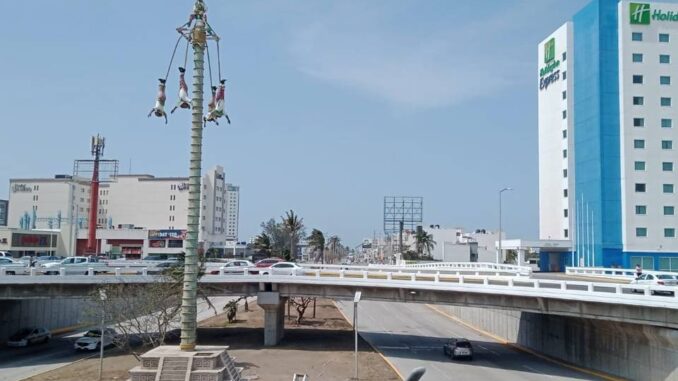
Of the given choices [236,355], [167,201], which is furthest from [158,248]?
[236,355]

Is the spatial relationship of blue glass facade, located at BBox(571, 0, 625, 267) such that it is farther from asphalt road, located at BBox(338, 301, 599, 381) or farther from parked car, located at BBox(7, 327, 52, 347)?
parked car, located at BBox(7, 327, 52, 347)

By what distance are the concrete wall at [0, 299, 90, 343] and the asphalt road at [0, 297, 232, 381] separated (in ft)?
8.21

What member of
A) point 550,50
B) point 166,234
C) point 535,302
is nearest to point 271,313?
point 535,302

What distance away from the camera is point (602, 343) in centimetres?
3534

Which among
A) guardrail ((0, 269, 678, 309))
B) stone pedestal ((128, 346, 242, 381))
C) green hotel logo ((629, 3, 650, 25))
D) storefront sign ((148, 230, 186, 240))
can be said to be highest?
green hotel logo ((629, 3, 650, 25))

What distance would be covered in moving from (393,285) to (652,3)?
5661cm

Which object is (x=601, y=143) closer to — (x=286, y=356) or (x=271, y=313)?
(x=271, y=313)

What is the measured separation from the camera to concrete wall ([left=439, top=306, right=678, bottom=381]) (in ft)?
97.2

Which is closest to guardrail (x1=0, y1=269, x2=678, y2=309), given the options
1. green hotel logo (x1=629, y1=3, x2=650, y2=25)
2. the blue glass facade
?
the blue glass facade

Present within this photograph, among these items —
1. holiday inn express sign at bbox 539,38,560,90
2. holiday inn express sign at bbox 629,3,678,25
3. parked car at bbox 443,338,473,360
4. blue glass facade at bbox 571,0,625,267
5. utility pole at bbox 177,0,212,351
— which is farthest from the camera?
holiday inn express sign at bbox 539,38,560,90

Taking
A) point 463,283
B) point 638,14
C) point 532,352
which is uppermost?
point 638,14

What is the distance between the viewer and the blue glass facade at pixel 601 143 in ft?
243

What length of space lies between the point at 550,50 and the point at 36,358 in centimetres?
7411

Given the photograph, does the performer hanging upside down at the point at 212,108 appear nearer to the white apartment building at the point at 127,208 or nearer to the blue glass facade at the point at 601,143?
the blue glass facade at the point at 601,143
